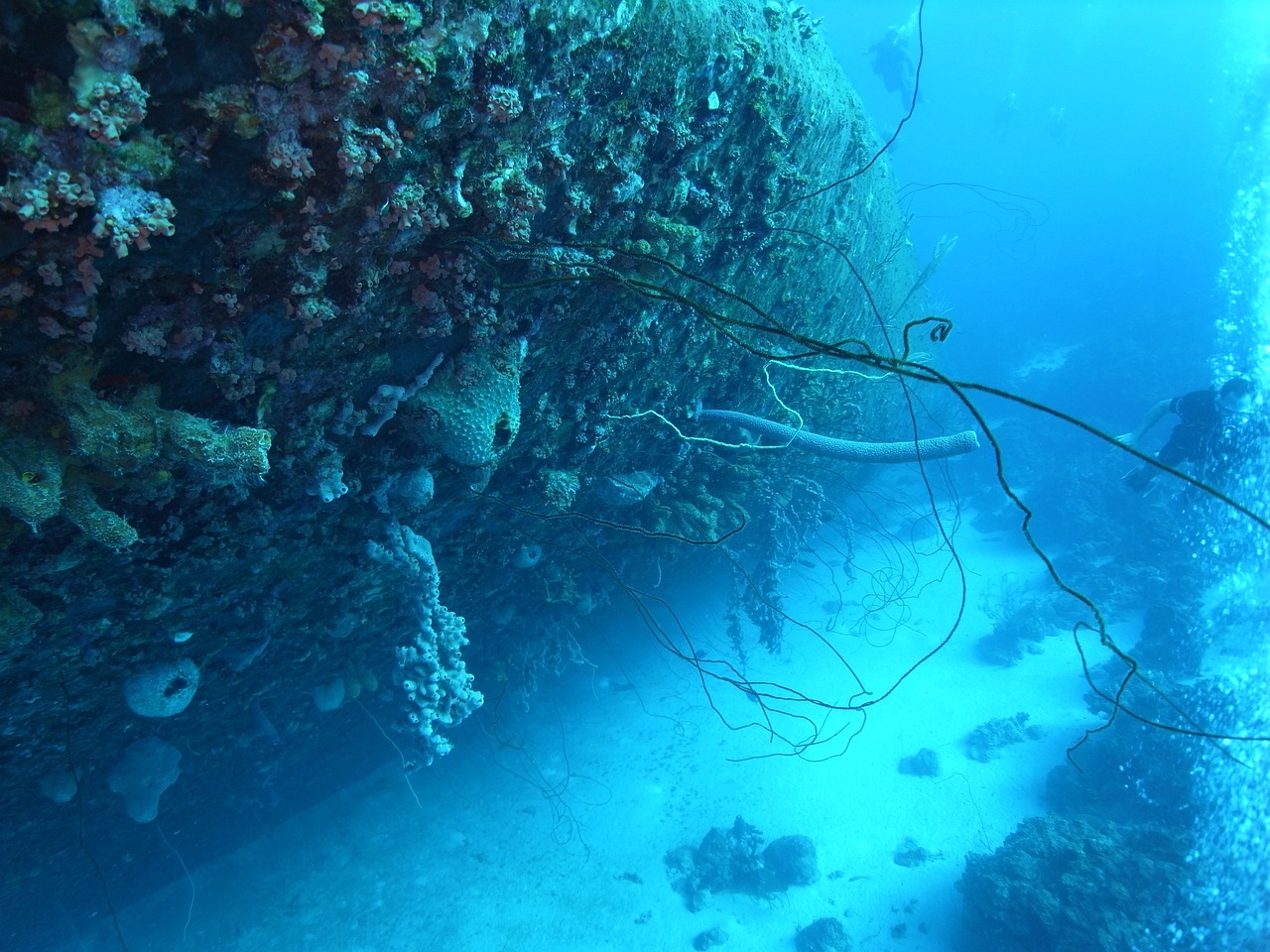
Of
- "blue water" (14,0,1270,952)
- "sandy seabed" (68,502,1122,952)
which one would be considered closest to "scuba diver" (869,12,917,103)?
"blue water" (14,0,1270,952)

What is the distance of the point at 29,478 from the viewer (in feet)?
5.47

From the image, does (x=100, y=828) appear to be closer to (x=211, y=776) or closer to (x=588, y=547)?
(x=211, y=776)

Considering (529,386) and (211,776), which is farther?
(211,776)

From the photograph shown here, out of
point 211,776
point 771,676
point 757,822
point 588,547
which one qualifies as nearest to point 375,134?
point 588,547

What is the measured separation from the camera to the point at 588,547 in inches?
225

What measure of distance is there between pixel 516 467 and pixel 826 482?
22.8ft

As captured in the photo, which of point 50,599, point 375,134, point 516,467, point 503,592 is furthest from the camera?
point 503,592

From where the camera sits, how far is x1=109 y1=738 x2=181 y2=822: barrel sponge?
13.3 ft

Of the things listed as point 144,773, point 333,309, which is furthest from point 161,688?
point 333,309

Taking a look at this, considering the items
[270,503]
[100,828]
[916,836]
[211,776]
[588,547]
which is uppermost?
[916,836]

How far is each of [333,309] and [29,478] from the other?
3.28ft

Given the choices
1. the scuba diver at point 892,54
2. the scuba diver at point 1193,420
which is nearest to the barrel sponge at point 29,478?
the scuba diver at point 1193,420

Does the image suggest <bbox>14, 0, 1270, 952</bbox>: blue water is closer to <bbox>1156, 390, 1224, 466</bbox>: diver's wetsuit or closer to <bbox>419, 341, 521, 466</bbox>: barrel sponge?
<bbox>419, 341, 521, 466</bbox>: barrel sponge

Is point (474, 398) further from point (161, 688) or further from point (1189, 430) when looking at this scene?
point (1189, 430)
